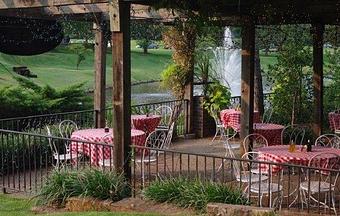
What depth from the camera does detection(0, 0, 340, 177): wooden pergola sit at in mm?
7016

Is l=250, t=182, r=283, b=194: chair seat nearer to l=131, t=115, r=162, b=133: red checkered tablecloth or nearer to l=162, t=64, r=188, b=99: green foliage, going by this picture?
l=131, t=115, r=162, b=133: red checkered tablecloth

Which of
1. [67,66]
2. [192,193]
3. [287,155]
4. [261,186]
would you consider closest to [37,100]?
[287,155]

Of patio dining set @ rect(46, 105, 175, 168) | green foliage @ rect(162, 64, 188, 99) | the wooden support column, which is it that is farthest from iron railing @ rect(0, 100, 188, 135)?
the wooden support column

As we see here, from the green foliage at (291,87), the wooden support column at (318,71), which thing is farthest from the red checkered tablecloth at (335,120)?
the green foliage at (291,87)

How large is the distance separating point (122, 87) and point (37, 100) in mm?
8275

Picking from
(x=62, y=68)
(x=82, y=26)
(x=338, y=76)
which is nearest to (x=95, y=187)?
(x=338, y=76)

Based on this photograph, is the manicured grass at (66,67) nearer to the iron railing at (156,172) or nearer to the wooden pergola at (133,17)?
the wooden pergola at (133,17)

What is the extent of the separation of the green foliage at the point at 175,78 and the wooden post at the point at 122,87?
5.80 metres

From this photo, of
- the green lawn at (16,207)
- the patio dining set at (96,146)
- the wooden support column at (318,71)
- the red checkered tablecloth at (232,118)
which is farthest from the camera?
the red checkered tablecloth at (232,118)

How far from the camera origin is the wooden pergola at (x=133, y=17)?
7.02m

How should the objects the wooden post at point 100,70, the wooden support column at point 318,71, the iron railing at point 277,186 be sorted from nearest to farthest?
the iron railing at point 277,186 → the wooden post at point 100,70 → the wooden support column at point 318,71

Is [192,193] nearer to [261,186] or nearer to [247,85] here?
[261,186]

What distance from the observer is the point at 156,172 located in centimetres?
862

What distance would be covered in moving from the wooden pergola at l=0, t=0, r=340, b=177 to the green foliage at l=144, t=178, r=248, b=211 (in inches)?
30.9
